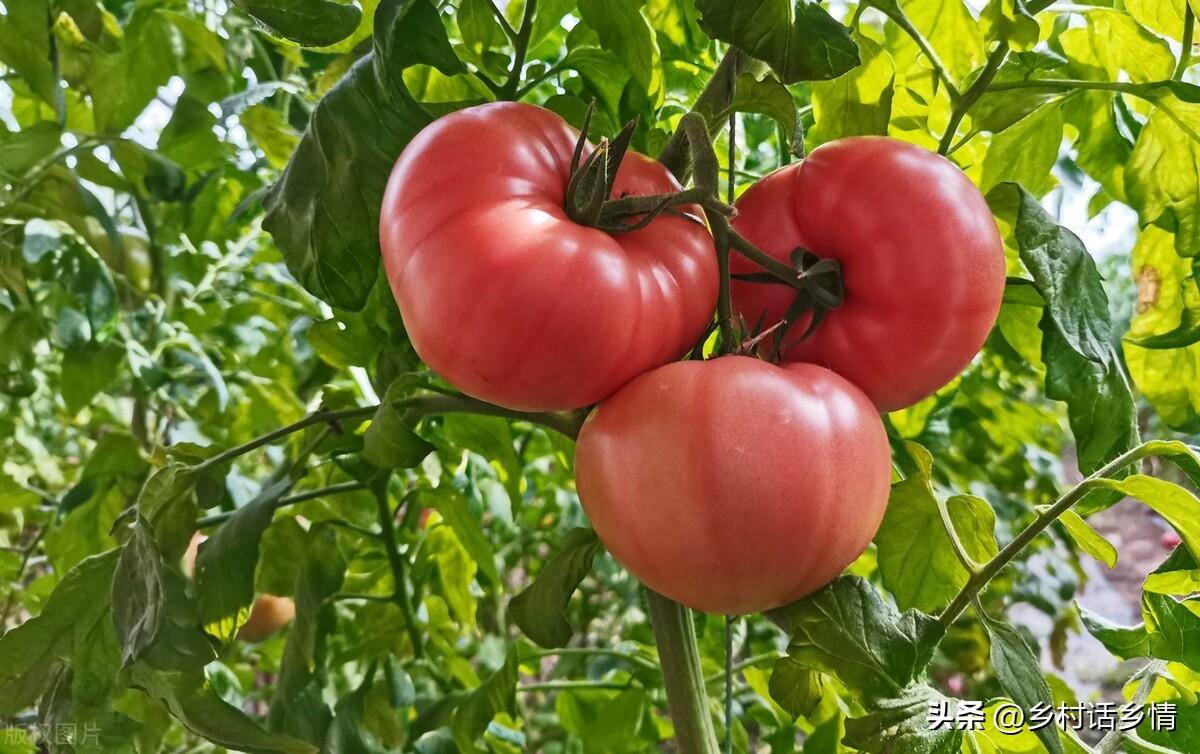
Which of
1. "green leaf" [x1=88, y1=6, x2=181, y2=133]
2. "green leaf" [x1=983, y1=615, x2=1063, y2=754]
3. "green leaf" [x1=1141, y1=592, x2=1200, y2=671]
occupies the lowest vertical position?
"green leaf" [x1=1141, y1=592, x2=1200, y2=671]

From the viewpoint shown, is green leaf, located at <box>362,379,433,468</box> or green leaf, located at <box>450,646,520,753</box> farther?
green leaf, located at <box>450,646,520,753</box>

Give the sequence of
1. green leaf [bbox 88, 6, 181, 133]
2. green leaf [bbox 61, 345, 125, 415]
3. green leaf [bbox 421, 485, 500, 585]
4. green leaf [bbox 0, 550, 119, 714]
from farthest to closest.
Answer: green leaf [bbox 61, 345, 125, 415] → green leaf [bbox 88, 6, 181, 133] → green leaf [bbox 421, 485, 500, 585] → green leaf [bbox 0, 550, 119, 714]

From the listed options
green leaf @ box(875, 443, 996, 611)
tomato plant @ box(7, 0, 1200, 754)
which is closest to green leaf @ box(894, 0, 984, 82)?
tomato plant @ box(7, 0, 1200, 754)

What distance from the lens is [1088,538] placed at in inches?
18.7

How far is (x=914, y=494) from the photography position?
49cm

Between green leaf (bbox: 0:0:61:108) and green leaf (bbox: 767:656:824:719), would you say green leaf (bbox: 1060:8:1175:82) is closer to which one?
green leaf (bbox: 767:656:824:719)

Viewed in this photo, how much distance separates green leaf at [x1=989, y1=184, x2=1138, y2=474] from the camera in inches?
16.7

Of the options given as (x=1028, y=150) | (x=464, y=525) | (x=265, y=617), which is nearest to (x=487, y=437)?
(x=464, y=525)

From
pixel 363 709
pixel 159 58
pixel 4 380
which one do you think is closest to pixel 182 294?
pixel 4 380

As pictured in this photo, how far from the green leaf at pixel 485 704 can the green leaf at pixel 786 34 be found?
422mm

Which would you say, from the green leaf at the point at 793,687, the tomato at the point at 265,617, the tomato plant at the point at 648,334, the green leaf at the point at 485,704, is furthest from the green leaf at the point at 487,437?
the tomato at the point at 265,617

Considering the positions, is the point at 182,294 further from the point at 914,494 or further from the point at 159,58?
the point at 914,494

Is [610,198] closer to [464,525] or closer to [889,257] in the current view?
[889,257]

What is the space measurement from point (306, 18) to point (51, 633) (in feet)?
1.24
